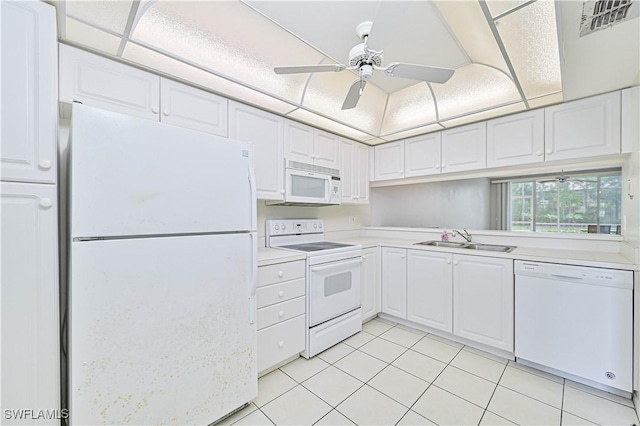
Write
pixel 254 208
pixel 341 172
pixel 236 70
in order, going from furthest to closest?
pixel 341 172
pixel 236 70
pixel 254 208

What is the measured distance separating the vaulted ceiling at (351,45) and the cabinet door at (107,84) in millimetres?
72

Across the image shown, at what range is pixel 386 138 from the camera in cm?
329

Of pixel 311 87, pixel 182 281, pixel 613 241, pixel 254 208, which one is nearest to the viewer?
pixel 182 281

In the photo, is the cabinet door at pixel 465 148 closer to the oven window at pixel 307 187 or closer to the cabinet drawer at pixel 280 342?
the oven window at pixel 307 187

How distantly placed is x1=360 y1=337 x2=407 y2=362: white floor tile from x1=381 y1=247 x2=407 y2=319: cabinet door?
1.49 ft

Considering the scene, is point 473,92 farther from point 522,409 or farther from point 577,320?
point 522,409

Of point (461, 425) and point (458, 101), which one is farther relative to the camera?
point (458, 101)

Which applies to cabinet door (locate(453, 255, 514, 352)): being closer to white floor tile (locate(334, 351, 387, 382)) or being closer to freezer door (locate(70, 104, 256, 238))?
white floor tile (locate(334, 351, 387, 382))

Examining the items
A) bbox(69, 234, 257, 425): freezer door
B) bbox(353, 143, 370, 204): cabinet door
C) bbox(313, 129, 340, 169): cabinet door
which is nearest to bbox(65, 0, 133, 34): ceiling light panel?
bbox(69, 234, 257, 425): freezer door

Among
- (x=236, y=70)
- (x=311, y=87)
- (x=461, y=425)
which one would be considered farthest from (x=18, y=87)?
(x=461, y=425)

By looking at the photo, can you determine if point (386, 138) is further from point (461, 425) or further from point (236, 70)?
point (461, 425)

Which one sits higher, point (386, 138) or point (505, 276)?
point (386, 138)

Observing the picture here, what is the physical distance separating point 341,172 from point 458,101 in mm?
1390

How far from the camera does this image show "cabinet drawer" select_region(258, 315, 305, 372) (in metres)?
1.97
